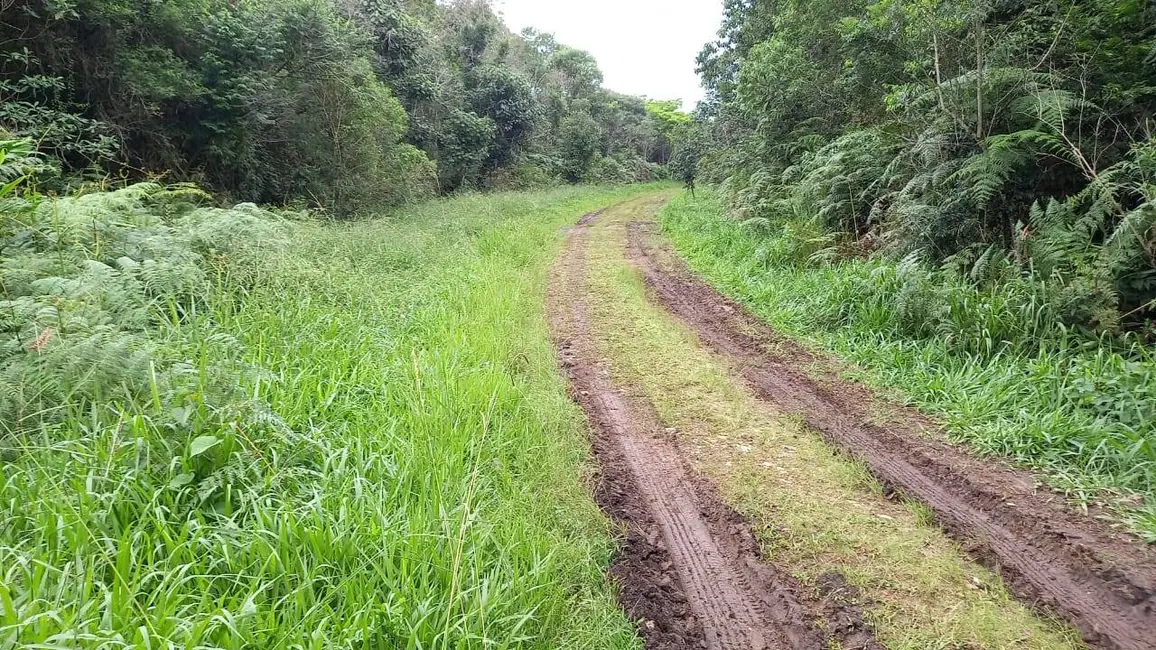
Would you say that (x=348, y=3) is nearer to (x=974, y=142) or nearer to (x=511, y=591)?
(x=974, y=142)

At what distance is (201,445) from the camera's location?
2.51 meters

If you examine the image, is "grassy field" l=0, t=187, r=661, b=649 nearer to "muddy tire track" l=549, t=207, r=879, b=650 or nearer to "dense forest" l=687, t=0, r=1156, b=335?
"muddy tire track" l=549, t=207, r=879, b=650

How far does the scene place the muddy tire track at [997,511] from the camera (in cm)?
251

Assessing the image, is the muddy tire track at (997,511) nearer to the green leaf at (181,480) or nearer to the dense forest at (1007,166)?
the dense forest at (1007,166)

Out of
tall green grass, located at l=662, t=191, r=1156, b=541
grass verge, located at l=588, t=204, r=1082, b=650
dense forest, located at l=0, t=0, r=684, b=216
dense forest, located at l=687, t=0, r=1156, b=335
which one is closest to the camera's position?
grass verge, located at l=588, t=204, r=1082, b=650

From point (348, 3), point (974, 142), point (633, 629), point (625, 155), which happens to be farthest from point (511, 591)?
point (625, 155)

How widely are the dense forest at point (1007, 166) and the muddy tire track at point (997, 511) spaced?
1587 millimetres

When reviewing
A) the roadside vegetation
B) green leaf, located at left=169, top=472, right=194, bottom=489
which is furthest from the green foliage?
the roadside vegetation

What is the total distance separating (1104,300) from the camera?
4.55m

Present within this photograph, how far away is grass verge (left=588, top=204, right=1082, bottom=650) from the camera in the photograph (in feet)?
7.93

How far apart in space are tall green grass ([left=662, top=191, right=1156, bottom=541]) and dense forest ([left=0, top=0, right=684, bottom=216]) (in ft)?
23.9

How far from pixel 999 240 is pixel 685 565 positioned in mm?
5696

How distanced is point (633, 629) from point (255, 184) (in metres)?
12.0

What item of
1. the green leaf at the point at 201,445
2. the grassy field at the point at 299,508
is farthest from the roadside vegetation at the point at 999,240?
the green leaf at the point at 201,445
